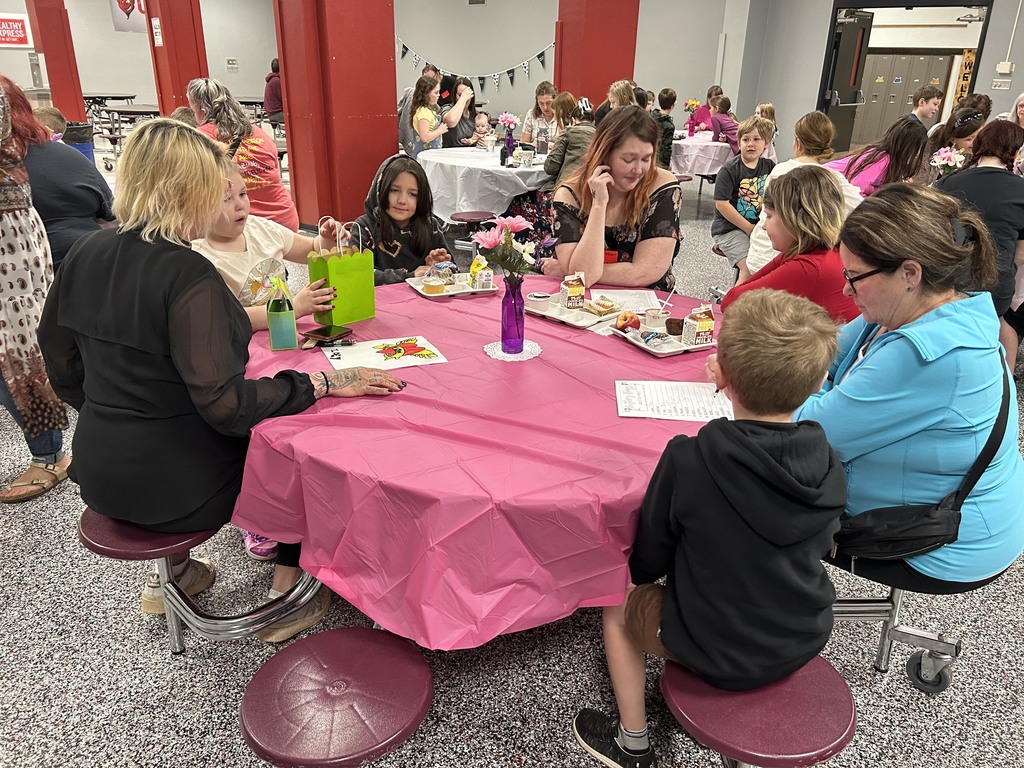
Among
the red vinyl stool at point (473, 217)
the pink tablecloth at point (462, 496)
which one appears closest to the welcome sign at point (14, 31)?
the red vinyl stool at point (473, 217)

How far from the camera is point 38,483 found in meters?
2.88

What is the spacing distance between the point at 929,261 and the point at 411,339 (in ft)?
4.54

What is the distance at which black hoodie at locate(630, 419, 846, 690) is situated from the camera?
131 cm

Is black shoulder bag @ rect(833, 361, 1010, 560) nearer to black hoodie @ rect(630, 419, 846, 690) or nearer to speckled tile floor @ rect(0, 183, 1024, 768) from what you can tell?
black hoodie @ rect(630, 419, 846, 690)

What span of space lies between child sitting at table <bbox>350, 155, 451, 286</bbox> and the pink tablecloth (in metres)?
1.41

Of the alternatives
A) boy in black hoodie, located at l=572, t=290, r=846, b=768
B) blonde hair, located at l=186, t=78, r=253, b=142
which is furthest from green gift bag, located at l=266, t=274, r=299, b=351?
blonde hair, located at l=186, t=78, r=253, b=142

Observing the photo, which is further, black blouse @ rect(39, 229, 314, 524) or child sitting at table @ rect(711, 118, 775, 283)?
child sitting at table @ rect(711, 118, 775, 283)

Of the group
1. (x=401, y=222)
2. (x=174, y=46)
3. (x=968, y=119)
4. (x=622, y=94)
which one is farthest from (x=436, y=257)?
(x=174, y=46)

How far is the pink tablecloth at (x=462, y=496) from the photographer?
1405 millimetres

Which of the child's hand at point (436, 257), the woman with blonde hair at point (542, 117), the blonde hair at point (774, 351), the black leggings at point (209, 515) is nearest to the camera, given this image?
the blonde hair at point (774, 351)

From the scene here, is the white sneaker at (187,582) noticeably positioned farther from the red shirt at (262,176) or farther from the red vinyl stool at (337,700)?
the red shirt at (262,176)

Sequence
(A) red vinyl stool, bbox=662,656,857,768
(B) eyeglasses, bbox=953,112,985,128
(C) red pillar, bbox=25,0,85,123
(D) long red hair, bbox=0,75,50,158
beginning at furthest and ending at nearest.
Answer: (C) red pillar, bbox=25,0,85,123 → (B) eyeglasses, bbox=953,112,985,128 → (D) long red hair, bbox=0,75,50,158 → (A) red vinyl stool, bbox=662,656,857,768

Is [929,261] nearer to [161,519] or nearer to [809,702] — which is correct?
[809,702]

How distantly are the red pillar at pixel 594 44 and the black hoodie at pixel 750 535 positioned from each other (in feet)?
26.9
